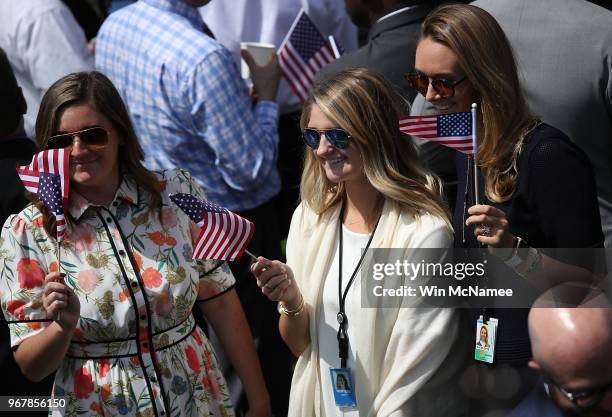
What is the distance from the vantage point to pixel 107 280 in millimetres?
3818

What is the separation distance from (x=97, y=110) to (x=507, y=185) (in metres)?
1.51

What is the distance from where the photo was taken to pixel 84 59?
20.6 ft

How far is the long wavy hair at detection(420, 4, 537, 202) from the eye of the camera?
3.65 metres

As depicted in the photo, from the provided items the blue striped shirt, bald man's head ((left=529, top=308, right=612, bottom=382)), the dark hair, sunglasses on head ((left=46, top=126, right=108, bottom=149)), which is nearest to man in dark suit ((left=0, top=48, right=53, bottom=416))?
the dark hair

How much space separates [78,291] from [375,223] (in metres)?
1.09

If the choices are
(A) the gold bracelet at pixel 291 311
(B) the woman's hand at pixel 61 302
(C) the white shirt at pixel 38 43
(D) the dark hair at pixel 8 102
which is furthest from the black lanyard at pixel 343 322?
(C) the white shirt at pixel 38 43

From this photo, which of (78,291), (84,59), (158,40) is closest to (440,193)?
(78,291)

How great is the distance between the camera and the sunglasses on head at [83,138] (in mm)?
3906

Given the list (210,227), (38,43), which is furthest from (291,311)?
(38,43)

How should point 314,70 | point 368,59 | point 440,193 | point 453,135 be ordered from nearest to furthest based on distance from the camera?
point 453,135 → point 440,193 → point 368,59 → point 314,70

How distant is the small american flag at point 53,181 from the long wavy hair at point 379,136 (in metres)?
0.92

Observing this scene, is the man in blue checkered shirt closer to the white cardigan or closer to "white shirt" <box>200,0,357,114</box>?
"white shirt" <box>200,0,357,114</box>

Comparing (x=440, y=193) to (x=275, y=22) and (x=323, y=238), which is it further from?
(x=275, y=22)

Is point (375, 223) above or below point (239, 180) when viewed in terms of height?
above
